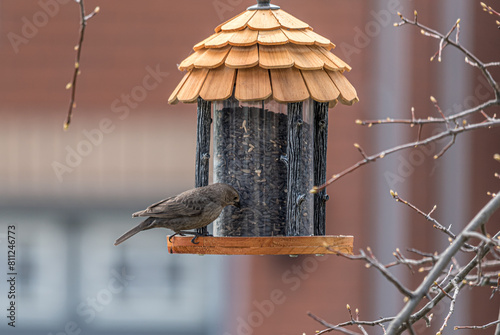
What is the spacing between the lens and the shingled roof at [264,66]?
12.1 ft

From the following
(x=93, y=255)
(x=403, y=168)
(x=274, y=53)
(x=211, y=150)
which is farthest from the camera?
(x=93, y=255)

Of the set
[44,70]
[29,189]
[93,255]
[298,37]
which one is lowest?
[93,255]

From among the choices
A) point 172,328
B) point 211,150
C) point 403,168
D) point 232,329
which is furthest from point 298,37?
point 172,328

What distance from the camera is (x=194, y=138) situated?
8531mm

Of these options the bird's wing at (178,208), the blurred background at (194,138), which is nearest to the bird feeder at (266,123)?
the bird's wing at (178,208)

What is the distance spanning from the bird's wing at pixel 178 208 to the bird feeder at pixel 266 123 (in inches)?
5.2

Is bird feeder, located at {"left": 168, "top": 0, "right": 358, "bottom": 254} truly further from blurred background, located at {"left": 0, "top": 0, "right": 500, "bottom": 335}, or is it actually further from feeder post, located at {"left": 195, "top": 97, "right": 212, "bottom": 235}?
blurred background, located at {"left": 0, "top": 0, "right": 500, "bottom": 335}

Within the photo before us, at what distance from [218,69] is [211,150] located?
664 mm

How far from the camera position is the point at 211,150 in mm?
4371

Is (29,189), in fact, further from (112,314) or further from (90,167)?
(112,314)

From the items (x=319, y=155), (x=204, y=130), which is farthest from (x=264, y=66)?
(x=319, y=155)

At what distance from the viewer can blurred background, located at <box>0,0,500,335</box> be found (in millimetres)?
8359

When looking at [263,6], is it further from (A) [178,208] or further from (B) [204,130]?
(A) [178,208]

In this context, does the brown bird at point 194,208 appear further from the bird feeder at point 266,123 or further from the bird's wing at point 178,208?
the bird feeder at point 266,123
